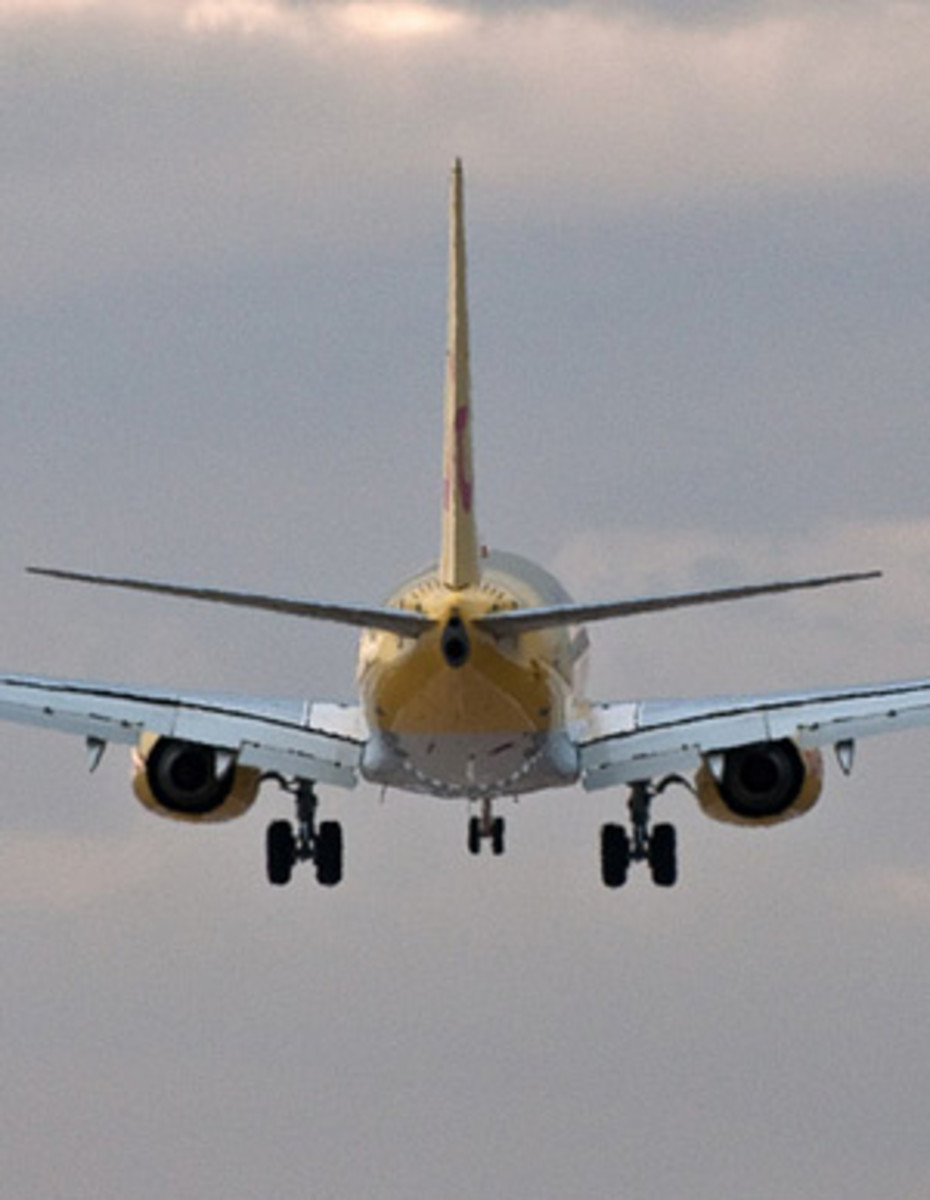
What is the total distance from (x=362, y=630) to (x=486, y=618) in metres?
10.1

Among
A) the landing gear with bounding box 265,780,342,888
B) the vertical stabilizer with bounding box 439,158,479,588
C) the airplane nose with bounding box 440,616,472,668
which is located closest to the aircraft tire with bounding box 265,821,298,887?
the landing gear with bounding box 265,780,342,888

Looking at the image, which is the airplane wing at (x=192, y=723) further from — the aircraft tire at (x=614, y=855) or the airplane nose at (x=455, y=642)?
the airplane nose at (x=455, y=642)

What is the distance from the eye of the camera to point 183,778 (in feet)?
308

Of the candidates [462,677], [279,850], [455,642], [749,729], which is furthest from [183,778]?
[455,642]

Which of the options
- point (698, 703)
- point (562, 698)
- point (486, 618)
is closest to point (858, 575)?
point (486, 618)

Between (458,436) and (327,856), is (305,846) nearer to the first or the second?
(327,856)

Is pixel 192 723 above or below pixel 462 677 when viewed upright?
above

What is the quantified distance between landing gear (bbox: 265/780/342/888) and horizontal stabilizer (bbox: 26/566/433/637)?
14418 millimetres

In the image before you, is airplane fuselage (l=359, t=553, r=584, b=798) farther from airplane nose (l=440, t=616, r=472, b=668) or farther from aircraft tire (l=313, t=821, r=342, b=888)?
aircraft tire (l=313, t=821, r=342, b=888)

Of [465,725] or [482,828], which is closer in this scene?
[465,725]

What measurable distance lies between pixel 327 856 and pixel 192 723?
486cm

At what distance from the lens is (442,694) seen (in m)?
83.1

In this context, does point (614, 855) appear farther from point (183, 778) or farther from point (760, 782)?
point (183, 778)

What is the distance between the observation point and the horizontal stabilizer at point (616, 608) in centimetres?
7406
